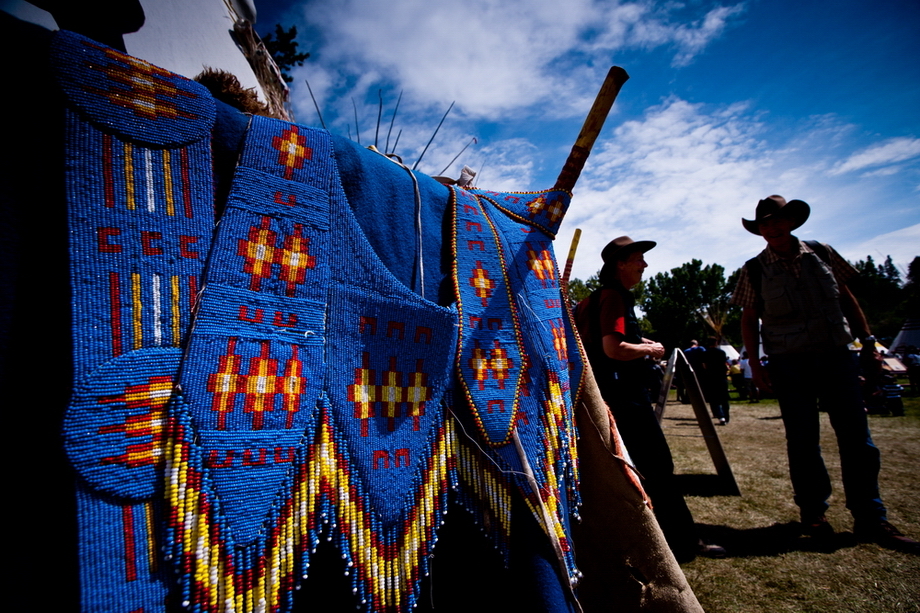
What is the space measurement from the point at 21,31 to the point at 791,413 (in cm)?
332

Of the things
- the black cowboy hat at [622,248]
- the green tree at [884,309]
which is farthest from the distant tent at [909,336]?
the black cowboy hat at [622,248]

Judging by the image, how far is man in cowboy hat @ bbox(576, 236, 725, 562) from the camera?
210cm

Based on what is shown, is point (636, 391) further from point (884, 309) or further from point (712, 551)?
point (884, 309)

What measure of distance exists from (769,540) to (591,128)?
8.04ft

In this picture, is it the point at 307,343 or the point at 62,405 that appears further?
the point at 307,343

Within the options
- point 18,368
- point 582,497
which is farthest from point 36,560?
point 582,497

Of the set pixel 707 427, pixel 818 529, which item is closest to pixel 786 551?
pixel 818 529

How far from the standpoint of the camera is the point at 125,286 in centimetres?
66

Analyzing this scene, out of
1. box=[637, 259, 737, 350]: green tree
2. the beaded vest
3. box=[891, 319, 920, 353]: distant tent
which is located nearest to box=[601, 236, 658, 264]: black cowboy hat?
the beaded vest

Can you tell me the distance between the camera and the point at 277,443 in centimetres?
75

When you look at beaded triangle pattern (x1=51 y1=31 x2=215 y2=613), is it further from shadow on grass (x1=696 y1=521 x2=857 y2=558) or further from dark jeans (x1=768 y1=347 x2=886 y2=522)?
dark jeans (x1=768 y1=347 x2=886 y2=522)

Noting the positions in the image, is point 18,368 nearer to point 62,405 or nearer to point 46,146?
point 62,405

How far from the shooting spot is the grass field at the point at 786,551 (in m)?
1.68

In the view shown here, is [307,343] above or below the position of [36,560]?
above
